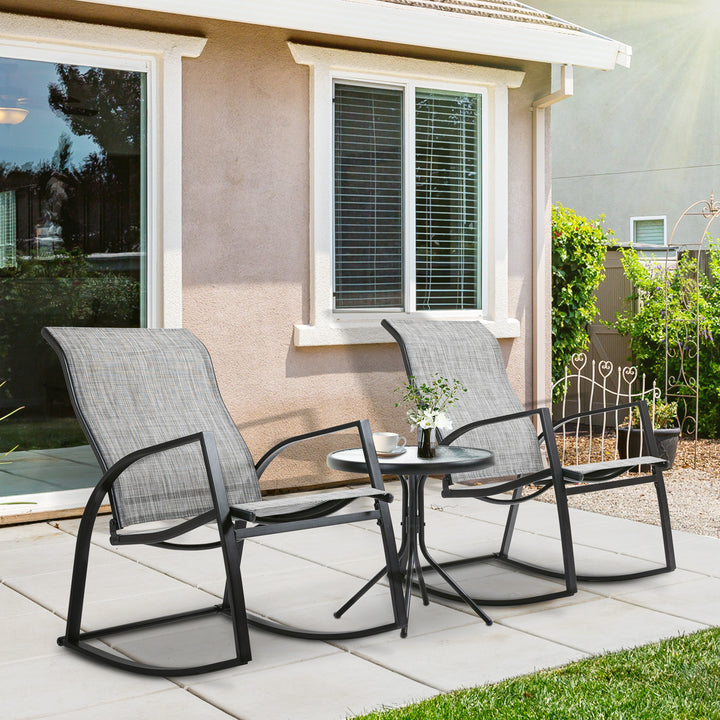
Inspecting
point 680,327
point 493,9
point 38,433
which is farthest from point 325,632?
point 680,327

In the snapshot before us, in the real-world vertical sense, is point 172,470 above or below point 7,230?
below

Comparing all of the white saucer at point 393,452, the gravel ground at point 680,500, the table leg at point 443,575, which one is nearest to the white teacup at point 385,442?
the white saucer at point 393,452

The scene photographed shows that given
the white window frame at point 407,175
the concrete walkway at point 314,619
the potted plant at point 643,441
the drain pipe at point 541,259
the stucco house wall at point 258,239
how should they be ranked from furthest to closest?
the potted plant at point 643,441
the drain pipe at point 541,259
the white window frame at point 407,175
the stucco house wall at point 258,239
the concrete walkway at point 314,619

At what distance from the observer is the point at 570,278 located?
821cm

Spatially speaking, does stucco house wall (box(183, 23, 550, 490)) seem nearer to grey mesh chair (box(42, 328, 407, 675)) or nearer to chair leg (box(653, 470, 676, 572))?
grey mesh chair (box(42, 328, 407, 675))

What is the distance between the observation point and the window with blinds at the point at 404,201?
642 centimetres

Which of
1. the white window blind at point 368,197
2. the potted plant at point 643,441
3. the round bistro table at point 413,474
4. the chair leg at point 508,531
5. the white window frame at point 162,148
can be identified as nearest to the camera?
the round bistro table at point 413,474

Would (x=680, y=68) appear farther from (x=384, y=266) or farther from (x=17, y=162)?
(x=17, y=162)

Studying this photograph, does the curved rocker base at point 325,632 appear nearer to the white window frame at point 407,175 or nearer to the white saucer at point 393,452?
the white saucer at point 393,452

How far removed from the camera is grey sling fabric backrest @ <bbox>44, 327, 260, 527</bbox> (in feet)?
11.7

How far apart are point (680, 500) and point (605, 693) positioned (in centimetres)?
345

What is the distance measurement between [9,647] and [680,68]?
1224 centimetres

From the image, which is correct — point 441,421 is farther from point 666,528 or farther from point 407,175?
point 407,175

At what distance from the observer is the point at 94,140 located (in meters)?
5.63
